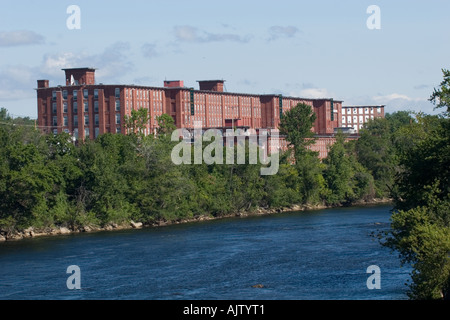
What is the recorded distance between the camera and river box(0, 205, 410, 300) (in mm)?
43531

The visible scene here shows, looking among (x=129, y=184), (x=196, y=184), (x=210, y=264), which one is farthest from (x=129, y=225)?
(x=210, y=264)

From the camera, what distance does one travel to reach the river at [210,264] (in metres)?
43.5

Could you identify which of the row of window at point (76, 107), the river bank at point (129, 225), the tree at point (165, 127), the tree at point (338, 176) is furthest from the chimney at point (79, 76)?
the river bank at point (129, 225)

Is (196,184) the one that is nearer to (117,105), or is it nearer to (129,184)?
(129,184)

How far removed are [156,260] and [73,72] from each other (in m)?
76.7

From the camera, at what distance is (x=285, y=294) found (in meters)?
42.3

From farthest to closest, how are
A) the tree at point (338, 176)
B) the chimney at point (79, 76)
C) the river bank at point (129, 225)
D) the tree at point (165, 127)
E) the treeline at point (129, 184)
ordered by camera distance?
the chimney at point (79, 76) → the tree at point (165, 127) → the tree at point (338, 176) → the treeline at point (129, 184) → the river bank at point (129, 225)

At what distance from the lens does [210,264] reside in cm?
5288

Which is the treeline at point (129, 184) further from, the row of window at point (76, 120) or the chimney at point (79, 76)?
the chimney at point (79, 76)

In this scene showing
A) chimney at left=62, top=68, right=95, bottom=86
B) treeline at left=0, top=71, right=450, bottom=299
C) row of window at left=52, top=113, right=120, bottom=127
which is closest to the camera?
treeline at left=0, top=71, right=450, bottom=299

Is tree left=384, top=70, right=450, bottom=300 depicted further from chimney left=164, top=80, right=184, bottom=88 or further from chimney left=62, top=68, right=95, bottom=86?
chimney left=164, top=80, right=184, bottom=88

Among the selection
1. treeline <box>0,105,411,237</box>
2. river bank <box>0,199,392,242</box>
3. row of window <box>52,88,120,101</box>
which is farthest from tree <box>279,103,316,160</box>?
row of window <box>52,88,120,101</box>

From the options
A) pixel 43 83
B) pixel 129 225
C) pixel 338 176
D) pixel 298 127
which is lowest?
pixel 129 225
